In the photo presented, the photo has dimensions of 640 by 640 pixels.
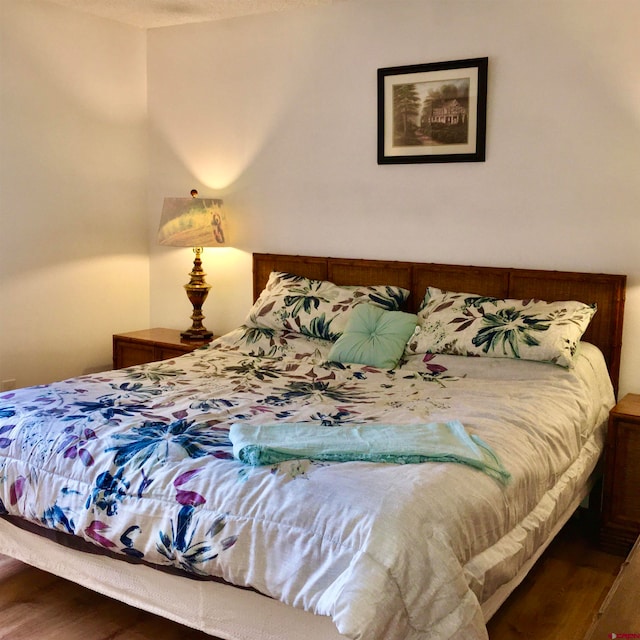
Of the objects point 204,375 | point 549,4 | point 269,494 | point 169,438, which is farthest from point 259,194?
point 269,494

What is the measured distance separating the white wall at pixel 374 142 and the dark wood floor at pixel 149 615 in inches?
36.6

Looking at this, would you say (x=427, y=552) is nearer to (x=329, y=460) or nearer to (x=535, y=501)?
(x=329, y=460)

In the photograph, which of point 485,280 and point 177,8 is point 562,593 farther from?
point 177,8

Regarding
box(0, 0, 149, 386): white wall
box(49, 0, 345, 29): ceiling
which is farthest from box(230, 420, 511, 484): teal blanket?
box(49, 0, 345, 29): ceiling

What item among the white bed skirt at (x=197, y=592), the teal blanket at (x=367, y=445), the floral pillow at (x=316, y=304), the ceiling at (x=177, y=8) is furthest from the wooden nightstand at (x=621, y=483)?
the ceiling at (x=177, y=8)

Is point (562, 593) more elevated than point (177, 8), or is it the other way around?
point (177, 8)

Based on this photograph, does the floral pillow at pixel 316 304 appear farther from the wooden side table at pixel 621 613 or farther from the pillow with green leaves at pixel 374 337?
the wooden side table at pixel 621 613

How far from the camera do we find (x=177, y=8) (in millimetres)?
4043

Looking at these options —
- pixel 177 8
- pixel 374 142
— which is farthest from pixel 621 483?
pixel 177 8

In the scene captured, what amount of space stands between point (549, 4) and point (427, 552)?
8.17 ft

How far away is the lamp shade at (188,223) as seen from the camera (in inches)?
163

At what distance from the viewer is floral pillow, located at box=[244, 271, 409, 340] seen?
364 cm

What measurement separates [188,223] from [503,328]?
5.92 ft

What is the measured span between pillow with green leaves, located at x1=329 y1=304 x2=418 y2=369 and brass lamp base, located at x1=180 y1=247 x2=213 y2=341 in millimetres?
1056
